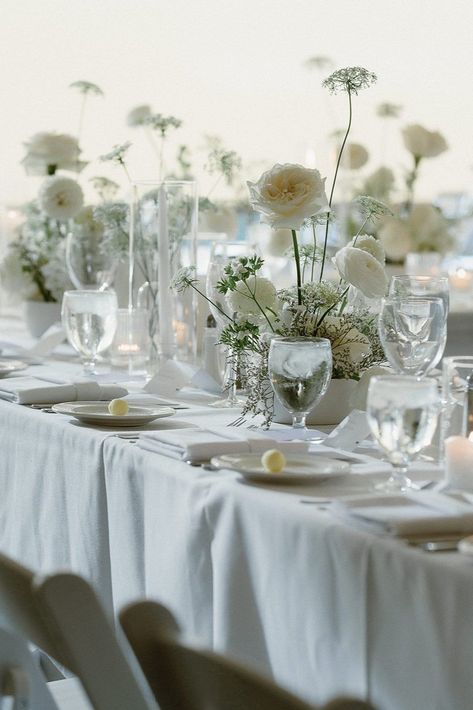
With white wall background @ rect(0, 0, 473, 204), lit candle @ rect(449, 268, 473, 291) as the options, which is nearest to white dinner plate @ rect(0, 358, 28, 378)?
lit candle @ rect(449, 268, 473, 291)

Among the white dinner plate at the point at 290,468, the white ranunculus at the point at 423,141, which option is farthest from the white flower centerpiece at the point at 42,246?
the white dinner plate at the point at 290,468

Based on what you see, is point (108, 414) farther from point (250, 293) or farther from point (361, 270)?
point (361, 270)

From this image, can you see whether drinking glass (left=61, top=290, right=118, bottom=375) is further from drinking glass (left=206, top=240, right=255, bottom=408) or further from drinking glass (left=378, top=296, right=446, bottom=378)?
drinking glass (left=378, top=296, right=446, bottom=378)

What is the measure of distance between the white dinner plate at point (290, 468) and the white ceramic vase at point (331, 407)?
0.41 m

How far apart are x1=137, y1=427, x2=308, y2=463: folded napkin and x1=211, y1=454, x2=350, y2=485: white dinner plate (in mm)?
25

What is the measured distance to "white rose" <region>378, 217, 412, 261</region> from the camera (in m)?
3.97

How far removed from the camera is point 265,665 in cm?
146

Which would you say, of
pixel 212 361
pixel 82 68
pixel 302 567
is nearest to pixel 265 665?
pixel 302 567

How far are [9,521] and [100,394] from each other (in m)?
Answer: 0.31

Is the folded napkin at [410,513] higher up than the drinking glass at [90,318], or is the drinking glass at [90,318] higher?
the drinking glass at [90,318]

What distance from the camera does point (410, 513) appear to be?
1.32m

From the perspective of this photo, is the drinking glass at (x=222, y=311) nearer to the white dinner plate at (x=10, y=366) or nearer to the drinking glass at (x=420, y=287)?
the drinking glass at (x=420, y=287)

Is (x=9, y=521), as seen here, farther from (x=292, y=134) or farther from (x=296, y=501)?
(x=292, y=134)

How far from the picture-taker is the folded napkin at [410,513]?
1.28m
